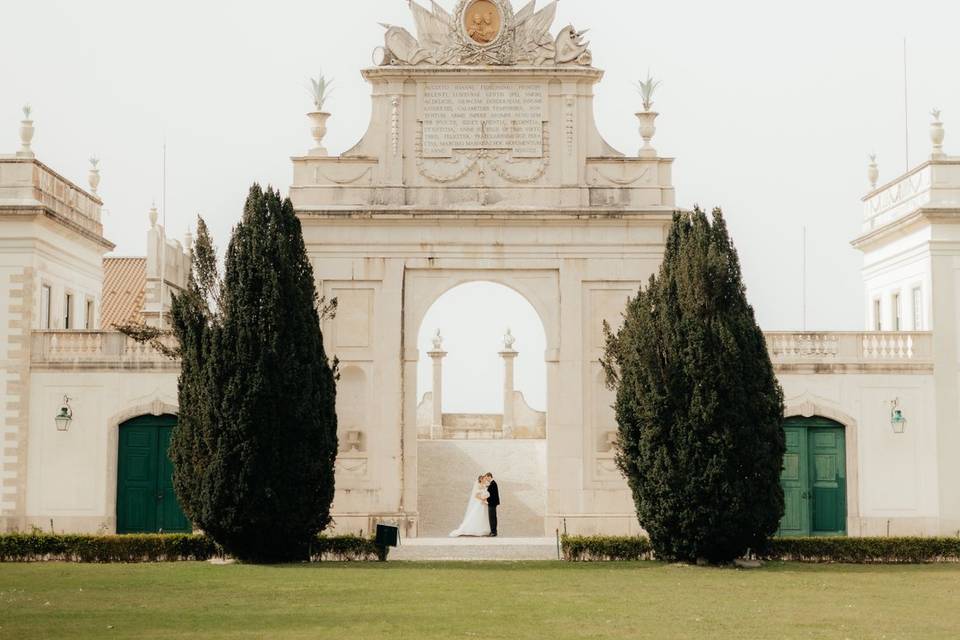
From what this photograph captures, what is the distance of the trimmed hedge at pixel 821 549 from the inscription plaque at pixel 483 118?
9.94 m

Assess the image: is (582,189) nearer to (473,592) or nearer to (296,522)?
(296,522)

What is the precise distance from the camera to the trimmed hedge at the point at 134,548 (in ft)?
97.8

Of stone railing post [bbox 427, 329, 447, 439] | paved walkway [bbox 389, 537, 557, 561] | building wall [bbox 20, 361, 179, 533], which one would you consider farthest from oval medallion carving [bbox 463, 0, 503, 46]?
stone railing post [bbox 427, 329, 447, 439]

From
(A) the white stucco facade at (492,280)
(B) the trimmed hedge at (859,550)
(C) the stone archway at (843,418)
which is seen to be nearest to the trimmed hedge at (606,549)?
(B) the trimmed hedge at (859,550)

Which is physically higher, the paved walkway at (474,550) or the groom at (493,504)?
the groom at (493,504)

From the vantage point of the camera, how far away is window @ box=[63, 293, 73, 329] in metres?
37.9

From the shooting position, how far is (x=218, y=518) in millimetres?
28469

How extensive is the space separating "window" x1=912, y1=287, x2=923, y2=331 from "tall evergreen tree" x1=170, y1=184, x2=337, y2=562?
579 inches

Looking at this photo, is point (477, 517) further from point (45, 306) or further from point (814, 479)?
point (45, 306)

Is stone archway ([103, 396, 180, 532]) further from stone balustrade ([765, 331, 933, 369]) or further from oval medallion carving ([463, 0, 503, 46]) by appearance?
stone balustrade ([765, 331, 933, 369])

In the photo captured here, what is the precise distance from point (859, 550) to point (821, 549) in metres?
0.72

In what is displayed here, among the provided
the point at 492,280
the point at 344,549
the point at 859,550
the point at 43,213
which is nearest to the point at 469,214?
the point at 492,280

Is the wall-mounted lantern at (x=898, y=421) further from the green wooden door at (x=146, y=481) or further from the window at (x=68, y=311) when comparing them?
the window at (x=68, y=311)

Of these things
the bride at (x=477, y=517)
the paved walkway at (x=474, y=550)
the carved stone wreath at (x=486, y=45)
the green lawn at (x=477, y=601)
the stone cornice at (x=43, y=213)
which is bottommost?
the green lawn at (x=477, y=601)
